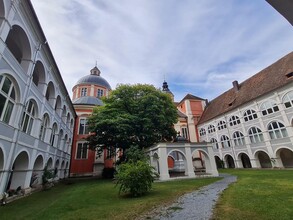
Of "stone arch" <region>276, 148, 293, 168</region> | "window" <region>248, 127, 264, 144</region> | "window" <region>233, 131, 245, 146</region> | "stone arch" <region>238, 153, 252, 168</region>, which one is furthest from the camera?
"stone arch" <region>238, 153, 252, 168</region>

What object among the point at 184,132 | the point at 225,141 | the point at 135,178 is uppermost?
the point at 184,132

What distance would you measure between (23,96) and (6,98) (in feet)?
4.42

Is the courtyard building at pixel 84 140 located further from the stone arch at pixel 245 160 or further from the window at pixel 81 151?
the stone arch at pixel 245 160

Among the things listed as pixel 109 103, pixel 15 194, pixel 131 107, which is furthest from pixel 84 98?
pixel 15 194

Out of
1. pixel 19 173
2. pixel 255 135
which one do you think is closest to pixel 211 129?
pixel 255 135

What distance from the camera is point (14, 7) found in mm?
9141

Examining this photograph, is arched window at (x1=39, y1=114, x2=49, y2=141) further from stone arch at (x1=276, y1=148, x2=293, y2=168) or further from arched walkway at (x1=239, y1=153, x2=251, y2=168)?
arched walkway at (x1=239, y1=153, x2=251, y2=168)

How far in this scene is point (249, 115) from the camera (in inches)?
1022

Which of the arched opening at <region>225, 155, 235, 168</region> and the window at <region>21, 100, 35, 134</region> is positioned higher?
the window at <region>21, 100, 35, 134</region>

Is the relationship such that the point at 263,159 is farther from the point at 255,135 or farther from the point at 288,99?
the point at 288,99

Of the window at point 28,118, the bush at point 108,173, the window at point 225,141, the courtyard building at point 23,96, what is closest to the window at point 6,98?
the courtyard building at point 23,96

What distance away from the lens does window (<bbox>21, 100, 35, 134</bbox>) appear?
11642 mm

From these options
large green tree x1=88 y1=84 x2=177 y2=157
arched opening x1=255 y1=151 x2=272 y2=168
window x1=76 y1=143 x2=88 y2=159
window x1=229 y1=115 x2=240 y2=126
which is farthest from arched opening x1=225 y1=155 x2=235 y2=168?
window x1=76 y1=143 x2=88 y2=159

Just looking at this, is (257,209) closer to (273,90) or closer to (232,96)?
(273,90)
